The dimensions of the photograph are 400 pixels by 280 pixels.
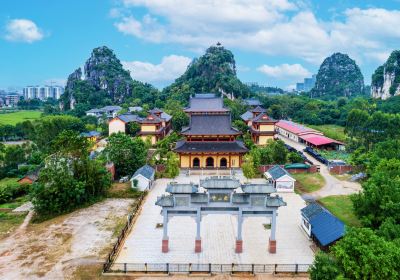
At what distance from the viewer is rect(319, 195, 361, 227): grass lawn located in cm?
2404

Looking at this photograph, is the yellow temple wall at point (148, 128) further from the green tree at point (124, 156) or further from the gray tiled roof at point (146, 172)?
the gray tiled roof at point (146, 172)

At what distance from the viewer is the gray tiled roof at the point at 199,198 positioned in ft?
62.0

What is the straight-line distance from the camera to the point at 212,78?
94188 millimetres

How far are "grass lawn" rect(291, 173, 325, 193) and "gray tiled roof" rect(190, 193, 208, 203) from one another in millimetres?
14856

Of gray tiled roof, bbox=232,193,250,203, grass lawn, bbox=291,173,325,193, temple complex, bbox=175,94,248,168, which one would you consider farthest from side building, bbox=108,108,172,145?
gray tiled roof, bbox=232,193,250,203

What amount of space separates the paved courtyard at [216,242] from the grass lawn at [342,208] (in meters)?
2.79

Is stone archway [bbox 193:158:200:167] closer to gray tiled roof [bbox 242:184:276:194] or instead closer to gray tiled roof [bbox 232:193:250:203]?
gray tiled roof [bbox 232:193:250:203]

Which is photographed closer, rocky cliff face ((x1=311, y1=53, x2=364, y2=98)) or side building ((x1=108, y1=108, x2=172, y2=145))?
side building ((x1=108, y1=108, x2=172, y2=145))

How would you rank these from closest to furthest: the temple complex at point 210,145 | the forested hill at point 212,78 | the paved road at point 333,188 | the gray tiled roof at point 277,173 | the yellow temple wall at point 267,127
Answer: the paved road at point 333,188 → the gray tiled roof at point 277,173 → the temple complex at point 210,145 → the yellow temple wall at point 267,127 → the forested hill at point 212,78

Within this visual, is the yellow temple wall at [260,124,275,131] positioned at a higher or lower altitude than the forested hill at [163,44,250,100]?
lower

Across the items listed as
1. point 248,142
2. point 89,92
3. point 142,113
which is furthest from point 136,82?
point 248,142

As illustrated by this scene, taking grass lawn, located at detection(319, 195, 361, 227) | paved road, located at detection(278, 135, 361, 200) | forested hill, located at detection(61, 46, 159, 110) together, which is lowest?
grass lawn, located at detection(319, 195, 361, 227)

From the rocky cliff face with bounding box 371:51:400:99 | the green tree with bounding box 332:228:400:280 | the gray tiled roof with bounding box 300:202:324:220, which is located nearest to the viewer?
the green tree with bounding box 332:228:400:280

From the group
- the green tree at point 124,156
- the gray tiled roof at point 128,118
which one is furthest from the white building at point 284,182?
the gray tiled roof at point 128,118
